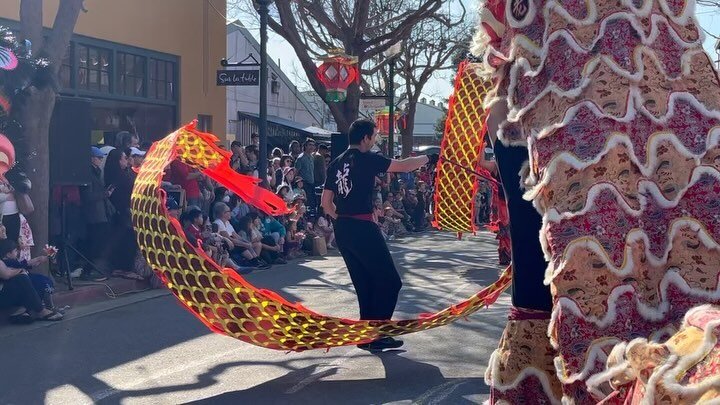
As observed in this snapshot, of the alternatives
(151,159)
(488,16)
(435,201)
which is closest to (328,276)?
(435,201)

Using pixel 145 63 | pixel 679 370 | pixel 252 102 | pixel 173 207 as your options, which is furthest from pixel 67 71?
pixel 252 102

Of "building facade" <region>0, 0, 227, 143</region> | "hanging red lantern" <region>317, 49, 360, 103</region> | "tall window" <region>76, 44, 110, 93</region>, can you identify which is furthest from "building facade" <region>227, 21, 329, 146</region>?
"tall window" <region>76, 44, 110, 93</region>

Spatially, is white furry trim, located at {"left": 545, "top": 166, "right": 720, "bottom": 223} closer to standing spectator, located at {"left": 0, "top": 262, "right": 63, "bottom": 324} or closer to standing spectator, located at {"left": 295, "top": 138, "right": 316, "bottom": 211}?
standing spectator, located at {"left": 0, "top": 262, "right": 63, "bottom": 324}

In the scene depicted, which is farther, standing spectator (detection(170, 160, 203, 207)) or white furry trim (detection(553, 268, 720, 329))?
standing spectator (detection(170, 160, 203, 207))

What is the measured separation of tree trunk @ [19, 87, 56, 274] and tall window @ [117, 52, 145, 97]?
7152mm

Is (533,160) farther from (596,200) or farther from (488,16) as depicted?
(488,16)

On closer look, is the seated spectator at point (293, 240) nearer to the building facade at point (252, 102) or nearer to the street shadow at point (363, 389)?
the street shadow at point (363, 389)

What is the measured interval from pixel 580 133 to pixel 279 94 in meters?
40.0

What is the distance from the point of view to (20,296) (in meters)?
8.91

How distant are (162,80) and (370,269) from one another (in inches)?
509

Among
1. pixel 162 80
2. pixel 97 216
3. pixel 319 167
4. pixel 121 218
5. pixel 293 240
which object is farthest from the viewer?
pixel 162 80

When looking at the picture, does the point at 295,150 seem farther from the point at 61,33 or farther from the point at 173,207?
the point at 61,33

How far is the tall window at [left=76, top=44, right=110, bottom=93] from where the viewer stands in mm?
16469

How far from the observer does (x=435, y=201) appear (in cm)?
877
